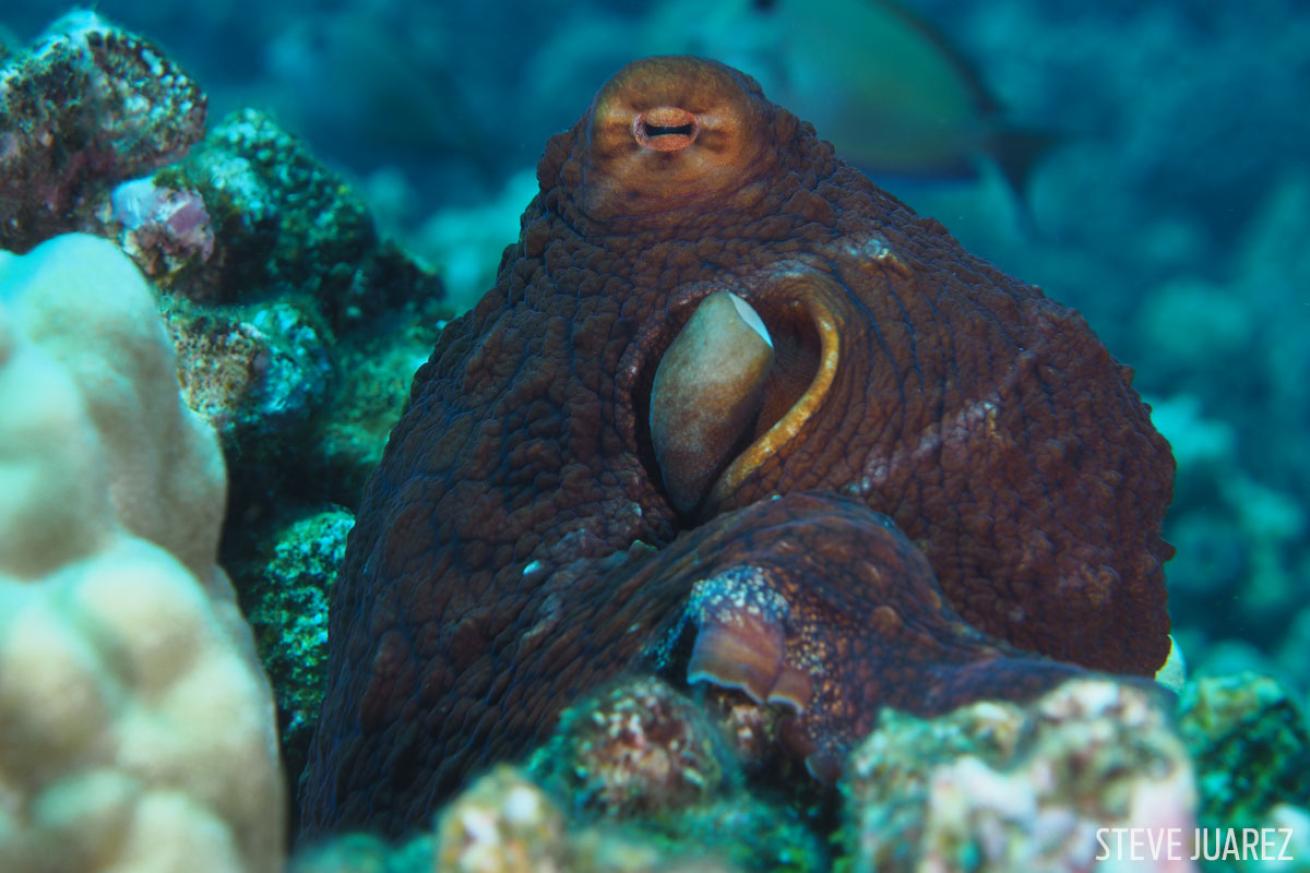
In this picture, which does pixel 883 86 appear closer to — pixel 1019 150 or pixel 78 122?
pixel 1019 150

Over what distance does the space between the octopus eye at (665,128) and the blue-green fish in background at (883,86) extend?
335 cm

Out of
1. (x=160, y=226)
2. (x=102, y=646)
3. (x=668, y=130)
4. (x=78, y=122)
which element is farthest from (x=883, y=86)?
(x=102, y=646)

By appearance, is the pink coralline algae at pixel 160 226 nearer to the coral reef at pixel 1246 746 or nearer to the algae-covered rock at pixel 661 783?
the algae-covered rock at pixel 661 783

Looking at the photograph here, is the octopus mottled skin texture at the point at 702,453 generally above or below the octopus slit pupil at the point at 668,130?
below

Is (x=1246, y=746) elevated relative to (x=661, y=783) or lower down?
elevated

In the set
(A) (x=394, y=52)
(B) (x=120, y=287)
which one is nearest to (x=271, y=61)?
(A) (x=394, y=52)

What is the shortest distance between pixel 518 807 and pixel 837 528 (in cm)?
91

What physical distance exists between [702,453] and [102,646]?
1.33 meters

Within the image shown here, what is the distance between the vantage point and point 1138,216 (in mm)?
7430

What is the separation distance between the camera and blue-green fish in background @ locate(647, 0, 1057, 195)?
5.39 metres

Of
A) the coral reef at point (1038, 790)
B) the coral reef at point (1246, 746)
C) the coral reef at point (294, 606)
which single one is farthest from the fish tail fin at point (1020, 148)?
the coral reef at point (1038, 790)

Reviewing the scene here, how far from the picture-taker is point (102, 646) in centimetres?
121

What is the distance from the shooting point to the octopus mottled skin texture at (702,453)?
2.05 meters

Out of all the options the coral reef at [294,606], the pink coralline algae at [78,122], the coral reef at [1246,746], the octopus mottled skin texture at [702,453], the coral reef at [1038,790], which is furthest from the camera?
the pink coralline algae at [78,122]
